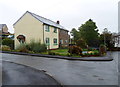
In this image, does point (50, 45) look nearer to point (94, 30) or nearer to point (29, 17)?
point (29, 17)

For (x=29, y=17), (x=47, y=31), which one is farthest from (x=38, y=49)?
(x=29, y=17)

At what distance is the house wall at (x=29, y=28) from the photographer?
24.2 meters

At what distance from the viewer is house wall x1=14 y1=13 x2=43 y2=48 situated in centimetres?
2423

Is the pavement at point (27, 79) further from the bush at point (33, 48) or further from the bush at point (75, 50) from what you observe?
the bush at point (33, 48)

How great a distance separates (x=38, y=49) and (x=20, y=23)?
1063 centimetres

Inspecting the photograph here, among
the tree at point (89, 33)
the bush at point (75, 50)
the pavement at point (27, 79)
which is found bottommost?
the pavement at point (27, 79)

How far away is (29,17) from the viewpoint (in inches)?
997

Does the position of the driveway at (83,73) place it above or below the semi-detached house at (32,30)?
below

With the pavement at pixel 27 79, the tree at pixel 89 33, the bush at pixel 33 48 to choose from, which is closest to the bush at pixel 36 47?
the bush at pixel 33 48

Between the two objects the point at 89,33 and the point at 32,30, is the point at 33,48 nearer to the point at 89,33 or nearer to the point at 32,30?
the point at 32,30

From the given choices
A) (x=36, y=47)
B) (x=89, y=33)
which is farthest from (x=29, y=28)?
(x=89, y=33)

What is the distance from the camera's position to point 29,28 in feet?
82.8

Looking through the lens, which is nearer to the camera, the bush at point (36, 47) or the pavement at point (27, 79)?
the pavement at point (27, 79)

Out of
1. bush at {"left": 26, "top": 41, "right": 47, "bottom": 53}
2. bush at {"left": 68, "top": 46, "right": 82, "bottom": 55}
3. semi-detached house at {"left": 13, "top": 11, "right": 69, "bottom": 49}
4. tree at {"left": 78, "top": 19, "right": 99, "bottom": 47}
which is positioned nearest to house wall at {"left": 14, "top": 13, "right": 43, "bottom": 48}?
semi-detached house at {"left": 13, "top": 11, "right": 69, "bottom": 49}
